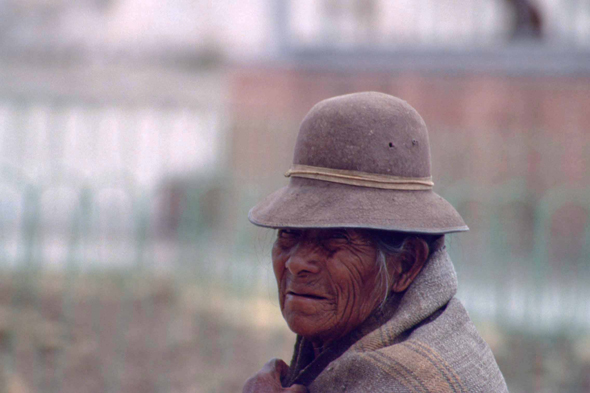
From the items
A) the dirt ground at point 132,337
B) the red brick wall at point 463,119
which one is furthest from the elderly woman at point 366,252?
the red brick wall at point 463,119

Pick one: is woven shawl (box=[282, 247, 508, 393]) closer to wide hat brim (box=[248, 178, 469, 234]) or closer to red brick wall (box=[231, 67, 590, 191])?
wide hat brim (box=[248, 178, 469, 234])

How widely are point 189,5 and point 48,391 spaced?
8.85m

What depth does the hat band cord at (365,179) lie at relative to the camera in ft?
6.12

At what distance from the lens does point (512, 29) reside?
10.2m

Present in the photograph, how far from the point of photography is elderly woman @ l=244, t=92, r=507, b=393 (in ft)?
5.94

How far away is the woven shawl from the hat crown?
0.30 metres

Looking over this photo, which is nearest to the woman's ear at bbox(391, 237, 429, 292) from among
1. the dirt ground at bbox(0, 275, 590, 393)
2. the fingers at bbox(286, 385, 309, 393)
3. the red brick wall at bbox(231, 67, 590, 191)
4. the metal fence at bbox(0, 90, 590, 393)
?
the fingers at bbox(286, 385, 309, 393)

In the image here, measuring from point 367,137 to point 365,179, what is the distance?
0.38 ft

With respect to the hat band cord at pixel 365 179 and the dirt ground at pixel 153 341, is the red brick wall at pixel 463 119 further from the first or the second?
the hat band cord at pixel 365 179

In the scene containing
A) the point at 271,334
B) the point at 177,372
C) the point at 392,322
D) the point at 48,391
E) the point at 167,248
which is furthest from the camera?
the point at 167,248

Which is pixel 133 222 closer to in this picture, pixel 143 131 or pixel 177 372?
pixel 177 372

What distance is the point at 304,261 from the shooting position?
1927 mm

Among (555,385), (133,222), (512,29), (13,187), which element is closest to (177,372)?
(133,222)

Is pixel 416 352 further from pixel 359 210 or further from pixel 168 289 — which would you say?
pixel 168 289
